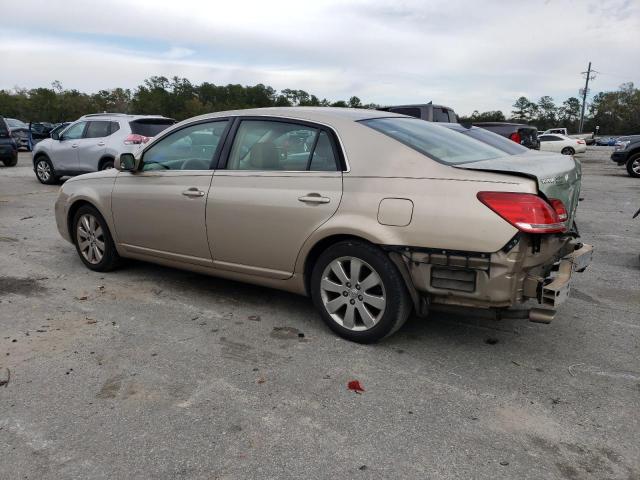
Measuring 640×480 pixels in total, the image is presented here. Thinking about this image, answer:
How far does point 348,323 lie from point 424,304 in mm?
588

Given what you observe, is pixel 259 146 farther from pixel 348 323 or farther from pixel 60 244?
pixel 60 244

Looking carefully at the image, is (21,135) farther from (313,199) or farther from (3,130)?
(313,199)

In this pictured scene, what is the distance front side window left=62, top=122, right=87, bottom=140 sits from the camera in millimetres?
12305

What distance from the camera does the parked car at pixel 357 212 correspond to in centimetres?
313

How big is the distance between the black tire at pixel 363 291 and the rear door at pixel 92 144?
372 inches

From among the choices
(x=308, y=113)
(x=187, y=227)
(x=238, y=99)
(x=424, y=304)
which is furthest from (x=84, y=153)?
(x=238, y=99)

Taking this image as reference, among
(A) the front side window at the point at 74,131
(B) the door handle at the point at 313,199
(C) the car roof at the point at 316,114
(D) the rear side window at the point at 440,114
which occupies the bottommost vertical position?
(B) the door handle at the point at 313,199

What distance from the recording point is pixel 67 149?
1241 cm

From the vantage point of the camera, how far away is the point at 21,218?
857 cm

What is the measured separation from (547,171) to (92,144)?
1086 cm

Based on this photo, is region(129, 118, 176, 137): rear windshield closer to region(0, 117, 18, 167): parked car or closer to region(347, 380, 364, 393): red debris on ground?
region(0, 117, 18, 167): parked car

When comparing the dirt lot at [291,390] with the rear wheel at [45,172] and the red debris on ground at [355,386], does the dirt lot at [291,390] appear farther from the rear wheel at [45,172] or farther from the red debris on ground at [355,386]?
the rear wheel at [45,172]

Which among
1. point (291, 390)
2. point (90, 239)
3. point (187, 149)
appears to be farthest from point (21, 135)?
point (291, 390)

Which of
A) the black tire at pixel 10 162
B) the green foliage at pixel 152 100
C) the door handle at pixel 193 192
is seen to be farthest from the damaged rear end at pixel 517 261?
the green foliage at pixel 152 100
